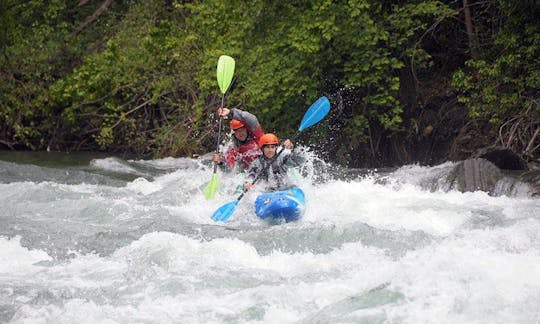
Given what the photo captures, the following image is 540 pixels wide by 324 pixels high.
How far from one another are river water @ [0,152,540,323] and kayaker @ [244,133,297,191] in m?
0.26

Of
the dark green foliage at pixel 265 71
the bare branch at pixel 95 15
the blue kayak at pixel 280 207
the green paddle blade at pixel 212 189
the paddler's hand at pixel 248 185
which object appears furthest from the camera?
the bare branch at pixel 95 15

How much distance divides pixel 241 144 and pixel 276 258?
361cm

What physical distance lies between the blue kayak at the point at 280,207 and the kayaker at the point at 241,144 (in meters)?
1.41

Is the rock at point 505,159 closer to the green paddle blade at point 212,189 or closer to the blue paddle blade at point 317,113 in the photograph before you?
the blue paddle blade at point 317,113

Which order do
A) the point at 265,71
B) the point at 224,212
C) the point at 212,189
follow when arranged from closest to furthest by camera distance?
the point at 224,212 → the point at 212,189 → the point at 265,71

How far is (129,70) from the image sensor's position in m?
16.2

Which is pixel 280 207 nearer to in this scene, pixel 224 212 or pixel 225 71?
pixel 224 212

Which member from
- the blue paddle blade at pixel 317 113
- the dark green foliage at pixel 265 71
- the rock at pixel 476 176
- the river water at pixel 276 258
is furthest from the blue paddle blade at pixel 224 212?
the dark green foliage at pixel 265 71

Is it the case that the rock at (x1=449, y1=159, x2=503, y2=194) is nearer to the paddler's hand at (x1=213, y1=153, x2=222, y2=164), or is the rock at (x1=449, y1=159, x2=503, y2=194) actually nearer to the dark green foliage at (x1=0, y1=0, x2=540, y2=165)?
the dark green foliage at (x1=0, y1=0, x2=540, y2=165)

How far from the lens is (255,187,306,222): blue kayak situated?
26.8 feet

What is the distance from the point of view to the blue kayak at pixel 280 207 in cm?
818

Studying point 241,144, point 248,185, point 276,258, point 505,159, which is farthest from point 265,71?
point 276,258

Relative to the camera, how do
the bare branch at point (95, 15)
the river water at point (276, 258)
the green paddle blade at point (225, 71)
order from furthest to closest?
1. the bare branch at point (95, 15)
2. the green paddle blade at point (225, 71)
3. the river water at point (276, 258)

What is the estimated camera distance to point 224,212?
28.1 feet
